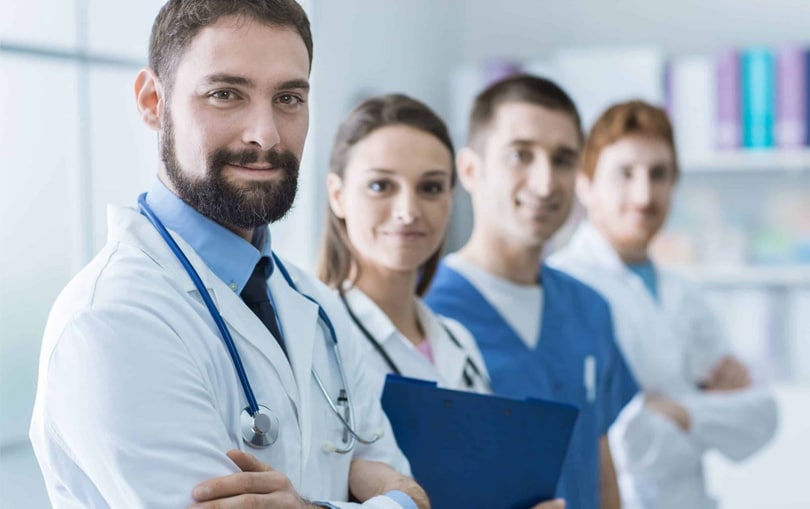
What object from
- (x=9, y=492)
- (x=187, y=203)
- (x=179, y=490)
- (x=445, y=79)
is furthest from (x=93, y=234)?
(x=445, y=79)

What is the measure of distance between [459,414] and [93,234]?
4.93ft

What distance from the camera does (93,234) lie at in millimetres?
2627

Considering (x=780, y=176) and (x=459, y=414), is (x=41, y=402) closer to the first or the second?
(x=459, y=414)

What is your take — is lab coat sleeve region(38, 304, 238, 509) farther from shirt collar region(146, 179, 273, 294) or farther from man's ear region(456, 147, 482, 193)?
man's ear region(456, 147, 482, 193)

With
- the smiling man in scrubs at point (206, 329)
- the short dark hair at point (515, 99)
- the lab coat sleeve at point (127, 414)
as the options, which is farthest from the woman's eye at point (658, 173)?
the lab coat sleeve at point (127, 414)

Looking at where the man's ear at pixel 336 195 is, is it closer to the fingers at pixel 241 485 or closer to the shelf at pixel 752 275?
the fingers at pixel 241 485

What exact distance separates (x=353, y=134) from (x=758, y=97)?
255 centimetres

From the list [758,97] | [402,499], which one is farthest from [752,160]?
[402,499]

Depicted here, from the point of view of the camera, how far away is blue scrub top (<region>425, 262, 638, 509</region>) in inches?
74.6

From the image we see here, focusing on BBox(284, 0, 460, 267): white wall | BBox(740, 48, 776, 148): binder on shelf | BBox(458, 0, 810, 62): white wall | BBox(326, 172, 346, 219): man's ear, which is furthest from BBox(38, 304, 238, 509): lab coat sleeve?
BBox(458, 0, 810, 62): white wall

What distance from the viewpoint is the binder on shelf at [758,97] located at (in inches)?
148

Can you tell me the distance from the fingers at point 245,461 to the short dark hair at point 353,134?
0.63 m

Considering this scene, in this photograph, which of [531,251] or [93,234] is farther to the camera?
[93,234]

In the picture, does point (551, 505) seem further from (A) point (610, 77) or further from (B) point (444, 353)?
(A) point (610, 77)
